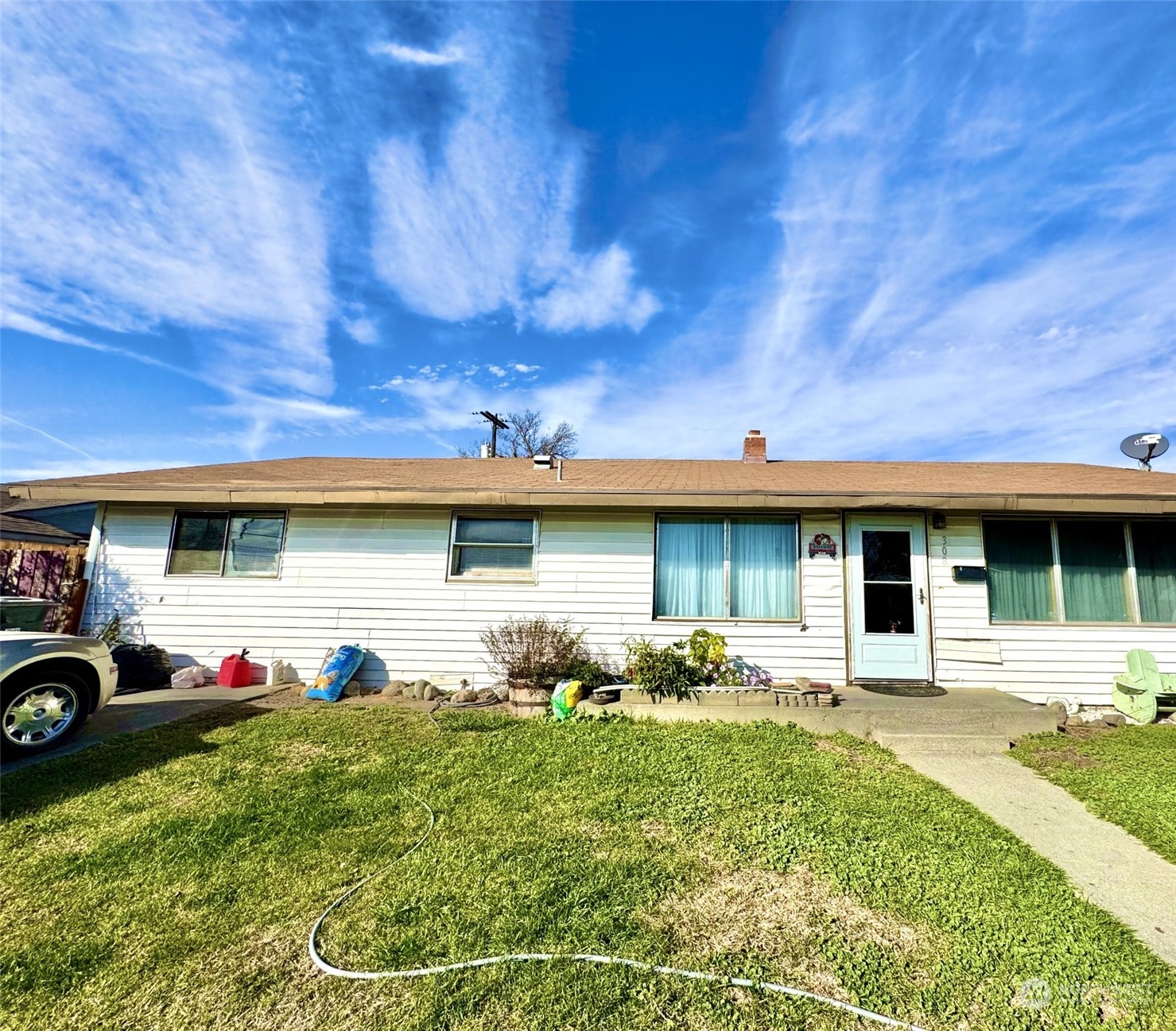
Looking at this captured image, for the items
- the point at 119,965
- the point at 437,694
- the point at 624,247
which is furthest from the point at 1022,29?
the point at 119,965

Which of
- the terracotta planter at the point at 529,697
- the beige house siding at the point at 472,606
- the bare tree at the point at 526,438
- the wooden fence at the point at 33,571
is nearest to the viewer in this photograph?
the terracotta planter at the point at 529,697

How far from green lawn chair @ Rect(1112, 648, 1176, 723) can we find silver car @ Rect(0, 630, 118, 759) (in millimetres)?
11504

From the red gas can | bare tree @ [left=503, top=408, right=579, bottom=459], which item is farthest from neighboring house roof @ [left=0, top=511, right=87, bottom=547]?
bare tree @ [left=503, top=408, right=579, bottom=459]

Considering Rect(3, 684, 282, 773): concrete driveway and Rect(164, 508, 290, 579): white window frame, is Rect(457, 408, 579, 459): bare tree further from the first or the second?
Rect(3, 684, 282, 773): concrete driveway

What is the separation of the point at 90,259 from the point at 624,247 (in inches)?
379

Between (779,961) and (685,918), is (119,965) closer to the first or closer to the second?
(685,918)

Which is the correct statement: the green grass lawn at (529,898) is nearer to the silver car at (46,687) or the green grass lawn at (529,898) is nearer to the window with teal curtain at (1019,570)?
the silver car at (46,687)

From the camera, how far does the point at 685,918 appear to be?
2.60 meters

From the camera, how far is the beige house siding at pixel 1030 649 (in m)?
6.92

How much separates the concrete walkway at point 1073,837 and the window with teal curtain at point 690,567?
276 centimetres

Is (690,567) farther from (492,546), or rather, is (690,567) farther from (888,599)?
(492,546)

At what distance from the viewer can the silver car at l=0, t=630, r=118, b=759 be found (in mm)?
4680

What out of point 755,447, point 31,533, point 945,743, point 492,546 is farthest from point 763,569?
point 31,533

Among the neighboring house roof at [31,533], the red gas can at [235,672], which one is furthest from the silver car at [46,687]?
the neighboring house roof at [31,533]
